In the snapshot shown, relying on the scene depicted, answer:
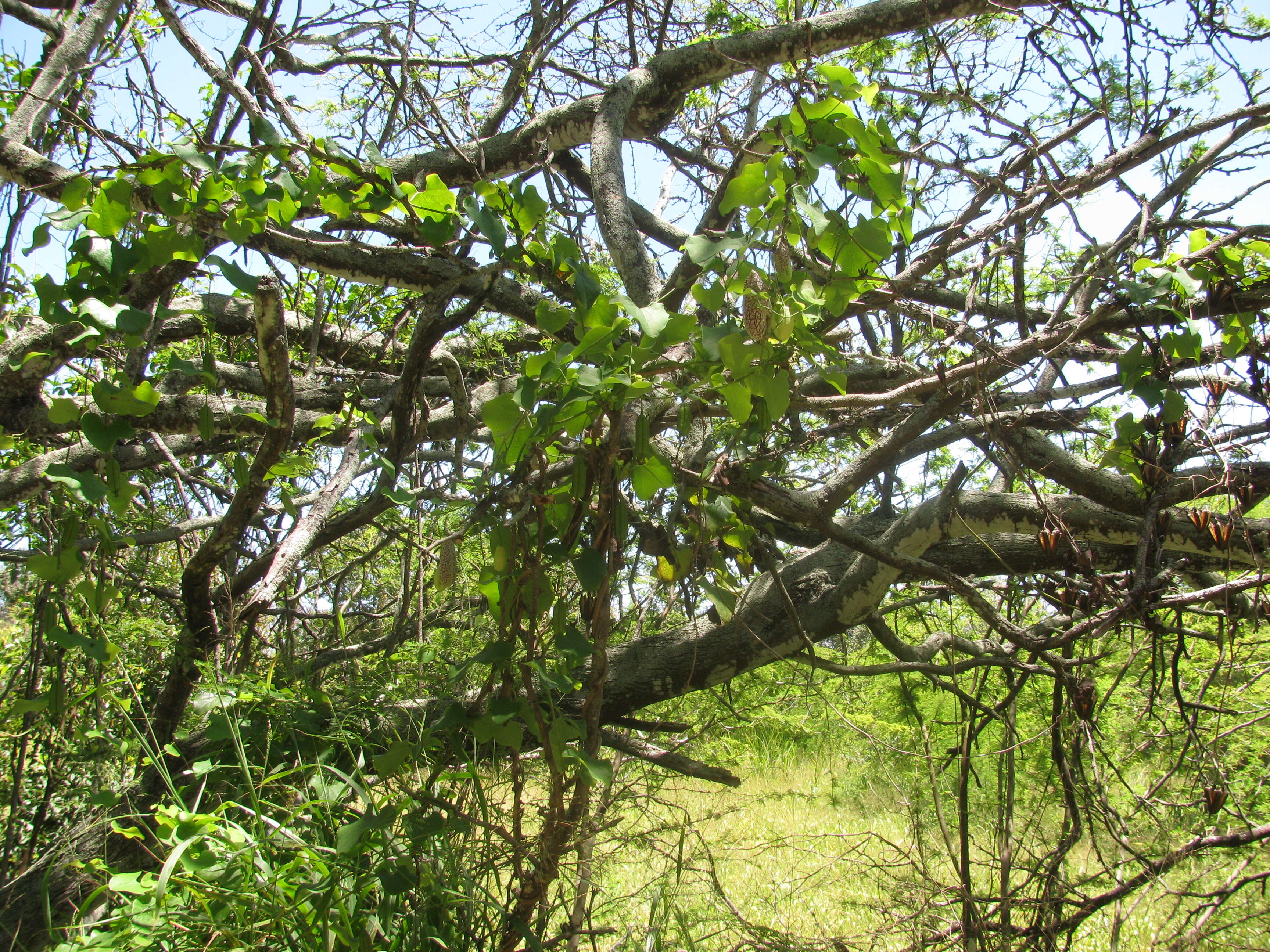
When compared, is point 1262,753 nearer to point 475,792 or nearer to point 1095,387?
point 1095,387

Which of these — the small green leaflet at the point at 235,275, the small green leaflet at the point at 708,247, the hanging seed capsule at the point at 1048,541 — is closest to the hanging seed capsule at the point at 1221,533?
the hanging seed capsule at the point at 1048,541

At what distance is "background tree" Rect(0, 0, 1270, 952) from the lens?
115 centimetres

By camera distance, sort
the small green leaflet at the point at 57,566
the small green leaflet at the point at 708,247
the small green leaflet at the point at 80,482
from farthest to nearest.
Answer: the small green leaflet at the point at 57,566
the small green leaflet at the point at 80,482
the small green leaflet at the point at 708,247

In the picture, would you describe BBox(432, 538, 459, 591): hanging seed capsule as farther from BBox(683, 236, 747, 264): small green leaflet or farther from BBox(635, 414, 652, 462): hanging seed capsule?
BBox(683, 236, 747, 264): small green leaflet

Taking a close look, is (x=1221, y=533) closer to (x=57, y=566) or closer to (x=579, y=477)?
(x=579, y=477)

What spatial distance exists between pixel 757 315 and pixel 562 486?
432 mm

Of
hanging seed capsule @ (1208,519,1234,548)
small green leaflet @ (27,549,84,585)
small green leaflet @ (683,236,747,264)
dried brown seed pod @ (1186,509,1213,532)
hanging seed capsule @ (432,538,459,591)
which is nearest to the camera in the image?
small green leaflet @ (683,236,747,264)

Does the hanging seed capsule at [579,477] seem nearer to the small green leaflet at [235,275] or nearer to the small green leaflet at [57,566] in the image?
the small green leaflet at [235,275]

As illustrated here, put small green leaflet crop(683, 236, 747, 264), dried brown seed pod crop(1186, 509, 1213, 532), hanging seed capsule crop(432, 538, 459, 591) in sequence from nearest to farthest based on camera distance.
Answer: small green leaflet crop(683, 236, 747, 264), hanging seed capsule crop(432, 538, 459, 591), dried brown seed pod crop(1186, 509, 1213, 532)

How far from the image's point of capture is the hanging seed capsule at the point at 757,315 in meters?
1.08

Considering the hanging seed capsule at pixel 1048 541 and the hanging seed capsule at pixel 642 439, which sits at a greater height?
the hanging seed capsule at pixel 1048 541

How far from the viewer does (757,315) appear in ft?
3.62

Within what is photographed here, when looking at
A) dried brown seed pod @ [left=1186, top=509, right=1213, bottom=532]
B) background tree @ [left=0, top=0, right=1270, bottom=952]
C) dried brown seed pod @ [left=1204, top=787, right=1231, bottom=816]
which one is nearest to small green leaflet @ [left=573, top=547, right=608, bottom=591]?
background tree @ [left=0, top=0, right=1270, bottom=952]

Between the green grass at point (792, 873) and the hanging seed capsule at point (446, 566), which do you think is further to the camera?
the green grass at point (792, 873)
